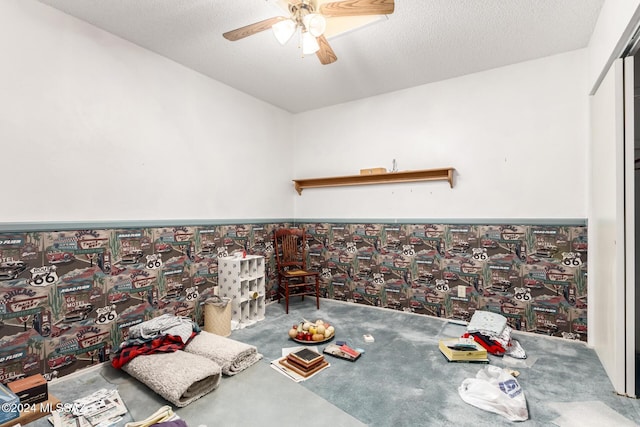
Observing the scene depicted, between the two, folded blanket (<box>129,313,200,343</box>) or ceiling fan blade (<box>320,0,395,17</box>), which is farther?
folded blanket (<box>129,313,200,343</box>)

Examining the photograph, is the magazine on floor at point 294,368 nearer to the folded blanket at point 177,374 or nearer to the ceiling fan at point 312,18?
the folded blanket at point 177,374

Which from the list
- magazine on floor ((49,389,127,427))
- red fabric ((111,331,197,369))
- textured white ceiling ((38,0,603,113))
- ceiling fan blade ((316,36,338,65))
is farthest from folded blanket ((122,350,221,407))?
textured white ceiling ((38,0,603,113))

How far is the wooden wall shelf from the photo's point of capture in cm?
357

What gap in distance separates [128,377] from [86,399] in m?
0.33

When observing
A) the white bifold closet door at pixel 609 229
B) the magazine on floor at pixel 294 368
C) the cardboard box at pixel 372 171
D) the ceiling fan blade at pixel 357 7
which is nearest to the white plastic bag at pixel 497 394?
the white bifold closet door at pixel 609 229

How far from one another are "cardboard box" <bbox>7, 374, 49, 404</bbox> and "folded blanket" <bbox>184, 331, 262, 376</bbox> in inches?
34.4

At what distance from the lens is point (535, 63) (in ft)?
10.3

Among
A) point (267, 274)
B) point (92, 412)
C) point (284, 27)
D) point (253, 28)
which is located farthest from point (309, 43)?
point (267, 274)

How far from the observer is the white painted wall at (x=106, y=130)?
→ 2184mm

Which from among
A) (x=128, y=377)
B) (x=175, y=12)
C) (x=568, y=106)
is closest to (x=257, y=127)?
(x=175, y=12)

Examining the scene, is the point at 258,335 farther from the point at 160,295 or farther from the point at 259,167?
the point at 259,167

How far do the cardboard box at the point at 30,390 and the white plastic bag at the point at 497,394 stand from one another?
2.66 metres

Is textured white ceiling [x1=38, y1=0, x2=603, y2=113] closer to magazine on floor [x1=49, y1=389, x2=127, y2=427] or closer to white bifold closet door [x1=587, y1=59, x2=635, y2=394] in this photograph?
white bifold closet door [x1=587, y1=59, x2=635, y2=394]

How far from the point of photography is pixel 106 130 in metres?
2.64
